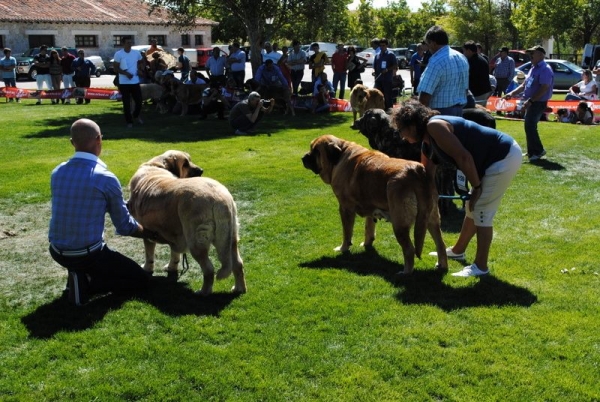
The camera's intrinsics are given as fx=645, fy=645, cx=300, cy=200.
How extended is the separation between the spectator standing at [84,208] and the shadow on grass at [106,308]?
8.4 inches

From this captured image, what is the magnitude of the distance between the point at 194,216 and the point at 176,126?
13.1m

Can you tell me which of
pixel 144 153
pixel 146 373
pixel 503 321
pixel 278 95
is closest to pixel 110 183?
pixel 146 373

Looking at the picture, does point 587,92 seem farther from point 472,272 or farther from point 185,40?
point 185,40

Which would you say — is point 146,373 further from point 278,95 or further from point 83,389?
point 278,95

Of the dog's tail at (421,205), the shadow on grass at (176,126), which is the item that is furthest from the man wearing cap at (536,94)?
the dog's tail at (421,205)

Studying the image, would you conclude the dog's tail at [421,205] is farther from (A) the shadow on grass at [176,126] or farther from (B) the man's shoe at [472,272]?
(A) the shadow on grass at [176,126]

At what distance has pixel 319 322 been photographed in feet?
18.1

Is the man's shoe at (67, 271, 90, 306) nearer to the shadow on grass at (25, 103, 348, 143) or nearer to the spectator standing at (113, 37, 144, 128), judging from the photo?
the shadow on grass at (25, 103, 348, 143)

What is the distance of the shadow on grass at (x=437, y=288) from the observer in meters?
5.90

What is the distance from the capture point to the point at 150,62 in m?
24.5

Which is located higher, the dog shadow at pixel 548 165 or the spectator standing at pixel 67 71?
the spectator standing at pixel 67 71

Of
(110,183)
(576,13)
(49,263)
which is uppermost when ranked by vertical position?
(576,13)

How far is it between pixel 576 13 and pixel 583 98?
29819 mm

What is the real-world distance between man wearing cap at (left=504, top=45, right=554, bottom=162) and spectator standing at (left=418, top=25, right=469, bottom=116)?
4.66 m
